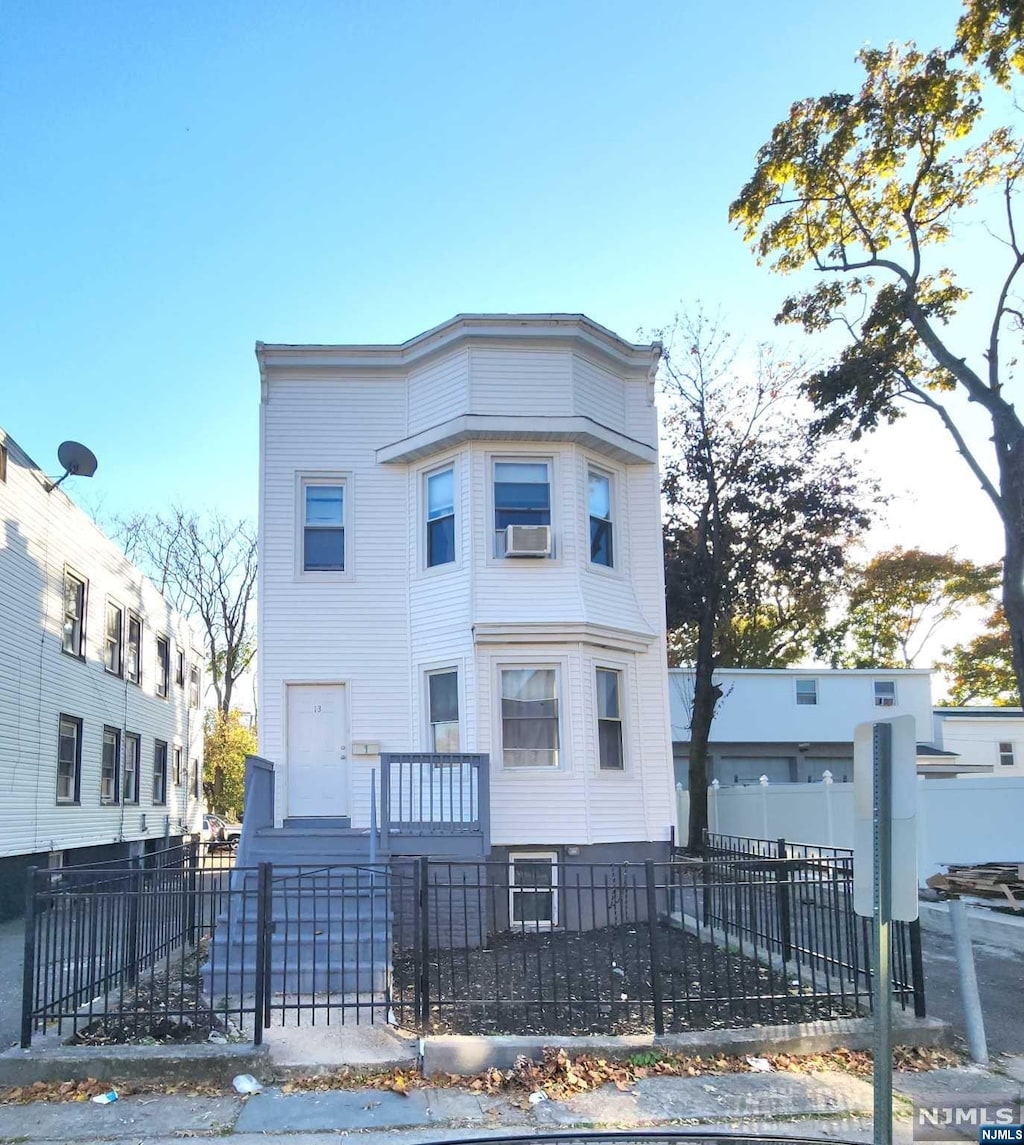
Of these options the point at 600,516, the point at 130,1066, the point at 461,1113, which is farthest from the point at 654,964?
the point at 600,516

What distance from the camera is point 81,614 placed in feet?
62.1

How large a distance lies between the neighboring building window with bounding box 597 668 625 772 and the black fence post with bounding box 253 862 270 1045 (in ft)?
21.9

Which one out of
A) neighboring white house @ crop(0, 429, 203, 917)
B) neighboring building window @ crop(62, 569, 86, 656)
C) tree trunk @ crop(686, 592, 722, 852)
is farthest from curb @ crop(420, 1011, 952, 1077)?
tree trunk @ crop(686, 592, 722, 852)

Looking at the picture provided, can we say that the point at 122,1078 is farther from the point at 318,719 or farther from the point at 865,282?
the point at 865,282

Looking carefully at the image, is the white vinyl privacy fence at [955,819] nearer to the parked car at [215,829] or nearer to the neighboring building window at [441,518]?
the neighboring building window at [441,518]

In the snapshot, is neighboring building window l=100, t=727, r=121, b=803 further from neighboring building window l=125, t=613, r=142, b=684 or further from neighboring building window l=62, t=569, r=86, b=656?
neighboring building window l=62, t=569, r=86, b=656

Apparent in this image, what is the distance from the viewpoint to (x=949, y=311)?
16.8 metres

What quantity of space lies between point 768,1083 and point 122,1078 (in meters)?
4.35

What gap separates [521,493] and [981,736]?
84.0 ft

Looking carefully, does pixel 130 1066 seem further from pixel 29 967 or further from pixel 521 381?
pixel 521 381

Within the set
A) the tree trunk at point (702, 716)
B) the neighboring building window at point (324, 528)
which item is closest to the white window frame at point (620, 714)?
the neighboring building window at point (324, 528)

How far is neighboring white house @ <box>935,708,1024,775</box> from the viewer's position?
107ft

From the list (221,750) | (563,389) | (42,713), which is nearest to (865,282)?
(563,389)

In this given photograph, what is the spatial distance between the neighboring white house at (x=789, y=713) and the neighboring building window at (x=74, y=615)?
16896 mm
